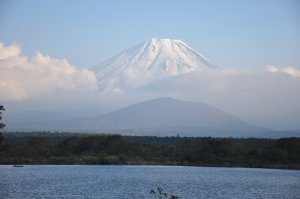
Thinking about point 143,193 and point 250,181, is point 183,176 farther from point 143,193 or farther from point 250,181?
point 143,193

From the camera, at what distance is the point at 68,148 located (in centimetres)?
6862

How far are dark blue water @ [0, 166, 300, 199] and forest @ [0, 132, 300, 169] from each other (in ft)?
35.4

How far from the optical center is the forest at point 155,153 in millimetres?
62122

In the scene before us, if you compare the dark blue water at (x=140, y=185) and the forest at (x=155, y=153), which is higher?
the forest at (x=155, y=153)

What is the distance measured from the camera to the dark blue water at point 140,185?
3425cm

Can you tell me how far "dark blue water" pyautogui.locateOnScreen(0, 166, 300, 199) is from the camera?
34253 mm

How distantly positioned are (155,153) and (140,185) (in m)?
28.6

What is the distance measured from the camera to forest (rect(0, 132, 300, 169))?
204 ft

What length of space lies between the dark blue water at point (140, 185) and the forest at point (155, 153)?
1078cm

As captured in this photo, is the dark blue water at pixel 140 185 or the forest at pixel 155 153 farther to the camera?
the forest at pixel 155 153

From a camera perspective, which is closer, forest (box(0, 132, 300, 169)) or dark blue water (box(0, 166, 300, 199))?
dark blue water (box(0, 166, 300, 199))

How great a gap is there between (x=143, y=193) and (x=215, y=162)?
101 feet

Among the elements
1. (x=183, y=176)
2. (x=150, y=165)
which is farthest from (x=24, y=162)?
(x=183, y=176)

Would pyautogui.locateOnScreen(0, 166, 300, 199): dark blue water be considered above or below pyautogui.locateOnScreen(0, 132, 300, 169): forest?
below
